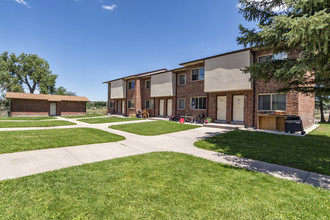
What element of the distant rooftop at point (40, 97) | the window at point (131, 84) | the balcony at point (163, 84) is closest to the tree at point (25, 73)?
the distant rooftop at point (40, 97)

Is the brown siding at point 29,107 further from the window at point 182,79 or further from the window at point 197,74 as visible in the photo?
the window at point 197,74

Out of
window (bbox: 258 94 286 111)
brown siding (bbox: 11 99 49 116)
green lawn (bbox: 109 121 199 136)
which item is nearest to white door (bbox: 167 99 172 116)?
green lawn (bbox: 109 121 199 136)

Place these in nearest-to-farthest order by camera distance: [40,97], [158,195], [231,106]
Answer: [158,195] < [231,106] < [40,97]

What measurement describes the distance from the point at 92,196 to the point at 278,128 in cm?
1239

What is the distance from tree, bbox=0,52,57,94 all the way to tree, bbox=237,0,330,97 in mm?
47727

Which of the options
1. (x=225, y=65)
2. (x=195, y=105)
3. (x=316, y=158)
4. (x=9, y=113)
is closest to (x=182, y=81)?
(x=195, y=105)

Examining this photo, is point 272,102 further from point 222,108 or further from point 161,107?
point 161,107

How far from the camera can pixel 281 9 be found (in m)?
6.17

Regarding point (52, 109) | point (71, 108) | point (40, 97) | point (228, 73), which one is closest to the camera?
point (228, 73)

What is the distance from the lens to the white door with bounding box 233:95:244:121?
13.2m

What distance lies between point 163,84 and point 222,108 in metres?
7.77

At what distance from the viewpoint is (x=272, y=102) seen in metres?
11.5

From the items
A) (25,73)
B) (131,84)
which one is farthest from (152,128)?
(25,73)

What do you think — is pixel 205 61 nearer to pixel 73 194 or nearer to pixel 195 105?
pixel 195 105
